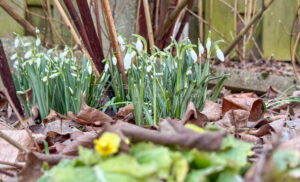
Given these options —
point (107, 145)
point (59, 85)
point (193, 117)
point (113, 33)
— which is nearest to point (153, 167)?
point (107, 145)

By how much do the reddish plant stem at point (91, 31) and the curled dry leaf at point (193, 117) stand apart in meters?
0.94

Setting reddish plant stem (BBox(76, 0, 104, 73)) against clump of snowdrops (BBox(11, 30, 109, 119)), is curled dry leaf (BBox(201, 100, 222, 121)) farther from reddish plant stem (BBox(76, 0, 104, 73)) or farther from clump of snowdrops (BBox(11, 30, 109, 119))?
reddish plant stem (BBox(76, 0, 104, 73))

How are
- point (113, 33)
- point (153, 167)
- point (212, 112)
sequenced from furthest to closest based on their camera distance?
point (113, 33)
point (212, 112)
point (153, 167)

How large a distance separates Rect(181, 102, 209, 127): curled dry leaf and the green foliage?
0.38 metres

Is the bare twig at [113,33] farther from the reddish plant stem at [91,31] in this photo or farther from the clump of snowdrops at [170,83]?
the clump of snowdrops at [170,83]

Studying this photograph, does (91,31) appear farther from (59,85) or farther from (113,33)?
(59,85)

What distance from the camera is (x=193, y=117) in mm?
1129

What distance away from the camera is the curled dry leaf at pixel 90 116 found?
1.46 m

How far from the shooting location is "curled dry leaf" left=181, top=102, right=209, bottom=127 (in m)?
1.04

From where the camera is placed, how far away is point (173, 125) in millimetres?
725

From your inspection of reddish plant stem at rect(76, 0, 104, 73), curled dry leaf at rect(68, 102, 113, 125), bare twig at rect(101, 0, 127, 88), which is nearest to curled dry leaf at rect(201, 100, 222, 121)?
curled dry leaf at rect(68, 102, 113, 125)

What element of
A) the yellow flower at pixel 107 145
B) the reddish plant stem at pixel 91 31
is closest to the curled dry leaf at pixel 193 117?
the yellow flower at pixel 107 145

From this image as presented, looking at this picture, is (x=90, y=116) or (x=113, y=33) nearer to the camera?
(x=90, y=116)

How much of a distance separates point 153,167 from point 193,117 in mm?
588
